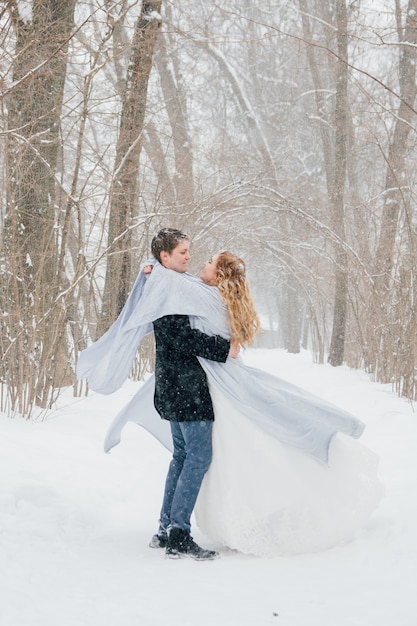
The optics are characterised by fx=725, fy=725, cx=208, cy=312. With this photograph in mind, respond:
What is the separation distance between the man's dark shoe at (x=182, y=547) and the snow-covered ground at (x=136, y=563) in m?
0.05

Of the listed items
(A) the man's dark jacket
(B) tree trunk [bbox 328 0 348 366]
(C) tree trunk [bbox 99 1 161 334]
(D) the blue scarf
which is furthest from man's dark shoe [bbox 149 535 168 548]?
(B) tree trunk [bbox 328 0 348 366]

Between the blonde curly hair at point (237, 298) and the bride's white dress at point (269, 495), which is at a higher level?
the blonde curly hair at point (237, 298)

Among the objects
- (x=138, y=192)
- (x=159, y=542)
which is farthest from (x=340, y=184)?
(x=159, y=542)

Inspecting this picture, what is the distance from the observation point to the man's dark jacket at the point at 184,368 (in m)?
3.67

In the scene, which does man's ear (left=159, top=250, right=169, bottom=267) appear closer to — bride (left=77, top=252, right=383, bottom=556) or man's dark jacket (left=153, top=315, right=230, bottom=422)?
bride (left=77, top=252, right=383, bottom=556)

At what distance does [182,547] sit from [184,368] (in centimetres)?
90

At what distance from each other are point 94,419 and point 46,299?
1169 mm

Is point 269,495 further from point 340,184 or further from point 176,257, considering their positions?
point 340,184

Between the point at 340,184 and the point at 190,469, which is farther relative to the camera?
the point at 340,184

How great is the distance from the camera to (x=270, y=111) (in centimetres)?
2614

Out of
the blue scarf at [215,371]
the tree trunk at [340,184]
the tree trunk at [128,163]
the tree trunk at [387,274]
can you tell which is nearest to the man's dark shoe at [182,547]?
the blue scarf at [215,371]

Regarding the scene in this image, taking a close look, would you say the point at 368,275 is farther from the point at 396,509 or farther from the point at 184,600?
the point at 184,600

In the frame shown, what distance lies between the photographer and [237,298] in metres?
3.79

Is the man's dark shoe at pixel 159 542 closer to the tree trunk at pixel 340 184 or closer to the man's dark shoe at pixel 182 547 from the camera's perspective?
the man's dark shoe at pixel 182 547
